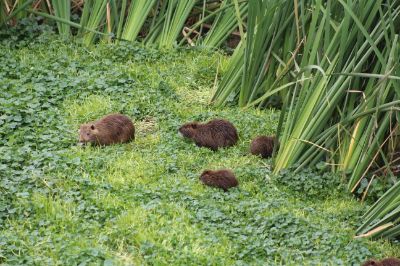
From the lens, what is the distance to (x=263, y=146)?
830 cm

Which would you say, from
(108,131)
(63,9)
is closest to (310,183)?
(108,131)

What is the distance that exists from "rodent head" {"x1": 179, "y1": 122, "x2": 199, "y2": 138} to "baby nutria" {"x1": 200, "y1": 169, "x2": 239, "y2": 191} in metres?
0.94

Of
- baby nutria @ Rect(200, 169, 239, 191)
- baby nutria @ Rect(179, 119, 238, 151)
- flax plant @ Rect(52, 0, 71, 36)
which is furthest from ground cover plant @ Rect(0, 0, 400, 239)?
flax plant @ Rect(52, 0, 71, 36)

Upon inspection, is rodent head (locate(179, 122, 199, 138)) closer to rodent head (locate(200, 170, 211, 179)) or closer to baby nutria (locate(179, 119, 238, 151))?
baby nutria (locate(179, 119, 238, 151))

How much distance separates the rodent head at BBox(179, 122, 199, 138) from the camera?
27.9 feet

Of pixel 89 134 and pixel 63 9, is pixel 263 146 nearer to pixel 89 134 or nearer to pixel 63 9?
pixel 89 134

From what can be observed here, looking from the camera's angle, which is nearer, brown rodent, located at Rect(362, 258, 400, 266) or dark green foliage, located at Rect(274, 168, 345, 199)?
brown rodent, located at Rect(362, 258, 400, 266)

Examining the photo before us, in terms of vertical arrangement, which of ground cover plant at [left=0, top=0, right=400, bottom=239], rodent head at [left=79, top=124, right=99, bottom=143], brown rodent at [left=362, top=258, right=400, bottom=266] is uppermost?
ground cover plant at [left=0, top=0, right=400, bottom=239]

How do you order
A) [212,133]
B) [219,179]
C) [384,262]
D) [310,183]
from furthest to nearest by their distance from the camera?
[212,133] < [310,183] < [219,179] < [384,262]

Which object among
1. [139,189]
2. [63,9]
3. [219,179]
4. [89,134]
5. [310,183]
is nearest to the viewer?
[139,189]

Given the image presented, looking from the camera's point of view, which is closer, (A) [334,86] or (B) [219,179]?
(B) [219,179]

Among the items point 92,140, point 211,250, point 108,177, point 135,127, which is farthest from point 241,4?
point 211,250

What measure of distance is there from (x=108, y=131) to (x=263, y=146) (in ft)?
4.63

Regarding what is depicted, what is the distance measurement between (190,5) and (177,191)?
3.80 m
